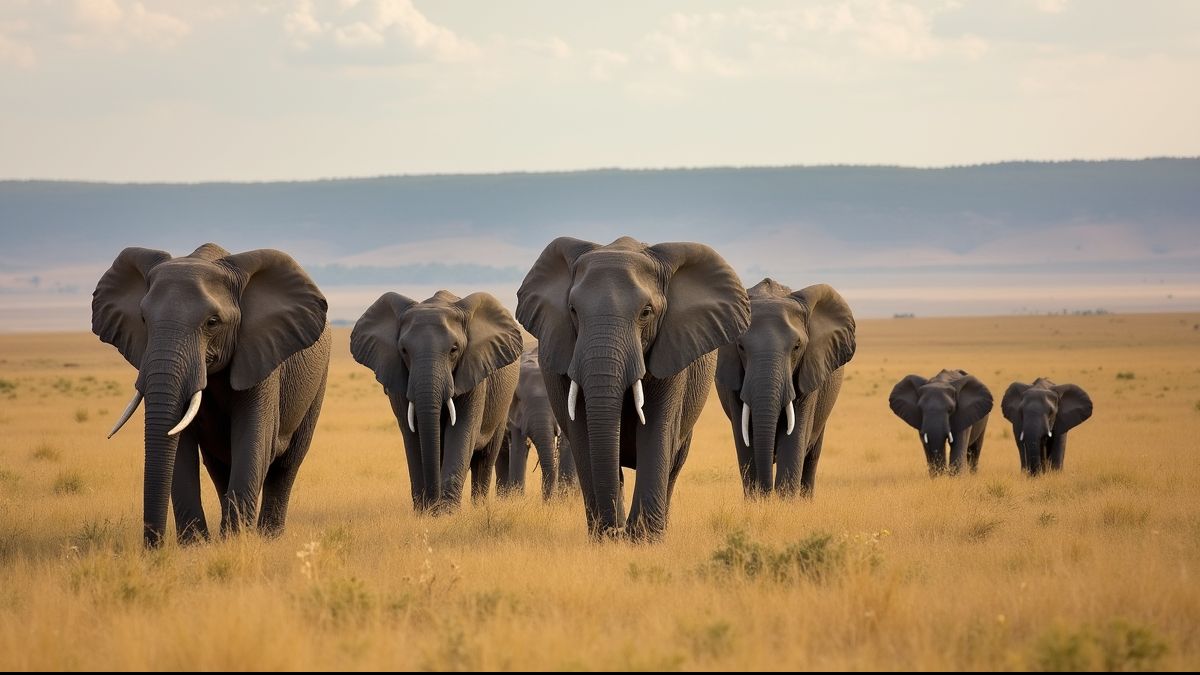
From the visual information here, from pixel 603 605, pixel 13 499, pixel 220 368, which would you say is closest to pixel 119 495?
pixel 13 499

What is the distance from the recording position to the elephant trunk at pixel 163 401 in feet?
36.8

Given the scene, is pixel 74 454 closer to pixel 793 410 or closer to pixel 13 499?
pixel 13 499

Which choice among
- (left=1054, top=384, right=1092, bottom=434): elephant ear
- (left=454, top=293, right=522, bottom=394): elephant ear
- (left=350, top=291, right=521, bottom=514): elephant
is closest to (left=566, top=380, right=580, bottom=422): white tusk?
(left=350, top=291, right=521, bottom=514): elephant

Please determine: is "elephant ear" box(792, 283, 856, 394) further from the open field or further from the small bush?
the small bush

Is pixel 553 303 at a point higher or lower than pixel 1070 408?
higher

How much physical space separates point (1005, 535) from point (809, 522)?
1792 mm

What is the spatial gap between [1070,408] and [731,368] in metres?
7.83

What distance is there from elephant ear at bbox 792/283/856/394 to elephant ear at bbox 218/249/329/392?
5668mm

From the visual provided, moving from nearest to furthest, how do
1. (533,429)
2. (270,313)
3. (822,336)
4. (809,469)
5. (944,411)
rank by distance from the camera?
(270,313) < (822,336) < (809,469) < (533,429) < (944,411)

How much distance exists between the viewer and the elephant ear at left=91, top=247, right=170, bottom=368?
1223cm

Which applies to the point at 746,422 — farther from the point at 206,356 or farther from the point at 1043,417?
the point at 1043,417

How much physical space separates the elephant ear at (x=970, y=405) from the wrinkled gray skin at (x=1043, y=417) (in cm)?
44

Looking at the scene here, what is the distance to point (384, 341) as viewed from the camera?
53.2 feet

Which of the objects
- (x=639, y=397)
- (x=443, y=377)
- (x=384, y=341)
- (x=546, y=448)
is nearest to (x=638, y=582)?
(x=639, y=397)
